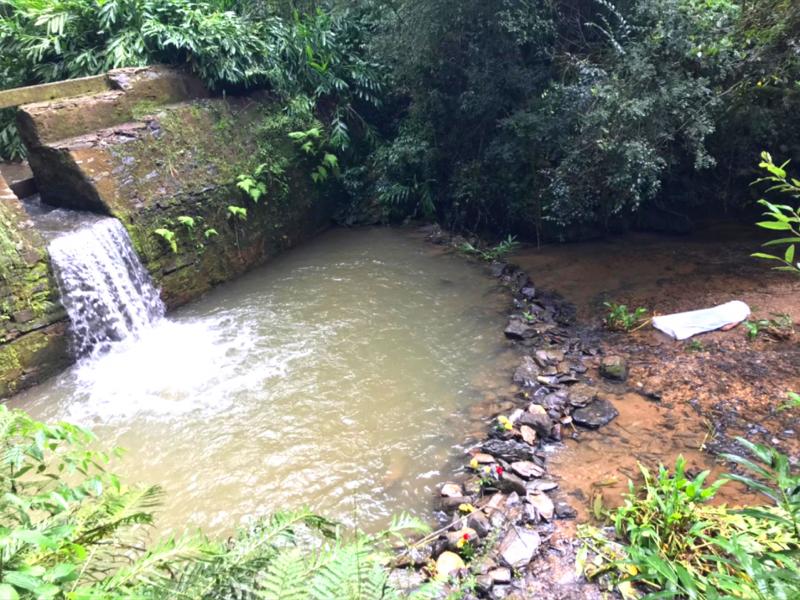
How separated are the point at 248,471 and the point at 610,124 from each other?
488 cm

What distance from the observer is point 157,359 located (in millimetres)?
5531

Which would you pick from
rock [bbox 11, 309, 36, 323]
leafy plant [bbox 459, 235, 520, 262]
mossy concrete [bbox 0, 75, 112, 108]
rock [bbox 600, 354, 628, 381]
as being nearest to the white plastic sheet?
rock [bbox 600, 354, 628, 381]

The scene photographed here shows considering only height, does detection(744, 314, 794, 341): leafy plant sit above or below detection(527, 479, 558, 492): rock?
above

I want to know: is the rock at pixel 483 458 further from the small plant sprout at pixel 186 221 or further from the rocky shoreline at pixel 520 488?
the small plant sprout at pixel 186 221

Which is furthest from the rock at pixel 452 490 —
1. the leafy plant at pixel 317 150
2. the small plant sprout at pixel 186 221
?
the leafy plant at pixel 317 150

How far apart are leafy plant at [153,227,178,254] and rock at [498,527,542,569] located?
5187mm

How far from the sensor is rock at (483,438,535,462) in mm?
3869

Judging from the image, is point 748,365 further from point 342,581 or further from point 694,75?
point 342,581

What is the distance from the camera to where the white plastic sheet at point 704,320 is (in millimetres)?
5030

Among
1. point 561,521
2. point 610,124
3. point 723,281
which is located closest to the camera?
point 561,521

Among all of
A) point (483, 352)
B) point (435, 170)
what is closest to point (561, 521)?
point (483, 352)

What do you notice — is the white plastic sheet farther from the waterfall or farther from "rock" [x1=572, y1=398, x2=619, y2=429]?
the waterfall

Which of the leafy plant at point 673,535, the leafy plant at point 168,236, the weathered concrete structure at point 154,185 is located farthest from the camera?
the leafy plant at point 168,236

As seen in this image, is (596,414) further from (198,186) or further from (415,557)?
(198,186)
